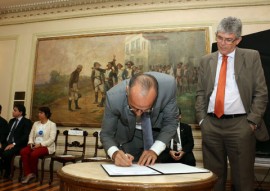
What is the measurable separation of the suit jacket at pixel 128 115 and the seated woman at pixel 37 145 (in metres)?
3.43

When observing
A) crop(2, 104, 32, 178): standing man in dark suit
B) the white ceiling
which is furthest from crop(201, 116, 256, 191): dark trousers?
the white ceiling

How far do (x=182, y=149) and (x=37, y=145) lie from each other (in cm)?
276

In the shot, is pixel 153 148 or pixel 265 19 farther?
pixel 265 19

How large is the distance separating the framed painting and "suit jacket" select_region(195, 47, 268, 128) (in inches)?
111

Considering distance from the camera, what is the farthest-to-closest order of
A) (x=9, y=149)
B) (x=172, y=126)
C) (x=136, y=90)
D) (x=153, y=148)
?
(x=9, y=149), (x=172, y=126), (x=153, y=148), (x=136, y=90)

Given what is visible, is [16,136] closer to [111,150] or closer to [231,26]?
[111,150]

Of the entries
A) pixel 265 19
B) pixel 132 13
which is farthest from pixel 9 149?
pixel 265 19

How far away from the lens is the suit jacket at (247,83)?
2.44 metres

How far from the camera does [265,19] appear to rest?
5480mm

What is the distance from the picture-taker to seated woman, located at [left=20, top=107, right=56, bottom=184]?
5000mm

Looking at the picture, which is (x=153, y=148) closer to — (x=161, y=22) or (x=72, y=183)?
(x=72, y=183)

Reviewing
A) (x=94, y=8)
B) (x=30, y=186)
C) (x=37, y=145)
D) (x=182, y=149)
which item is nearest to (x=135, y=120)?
(x=182, y=149)

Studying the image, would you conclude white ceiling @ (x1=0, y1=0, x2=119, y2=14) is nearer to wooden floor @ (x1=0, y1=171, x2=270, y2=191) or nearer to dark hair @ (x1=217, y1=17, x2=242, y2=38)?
wooden floor @ (x1=0, y1=171, x2=270, y2=191)

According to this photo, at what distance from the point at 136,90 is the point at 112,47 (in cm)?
469
